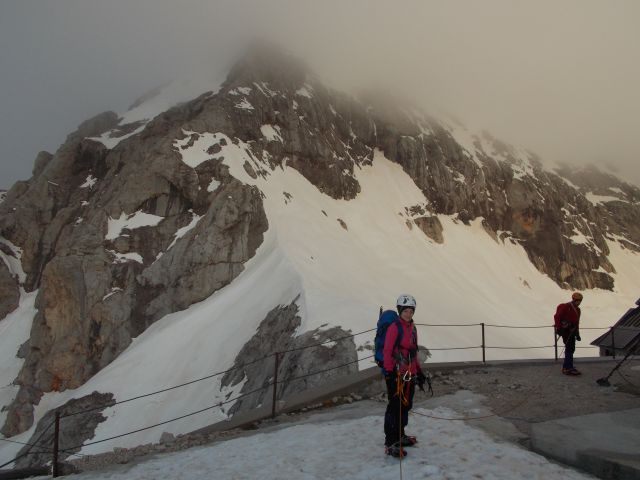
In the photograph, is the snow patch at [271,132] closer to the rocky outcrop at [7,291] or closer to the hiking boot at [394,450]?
the rocky outcrop at [7,291]

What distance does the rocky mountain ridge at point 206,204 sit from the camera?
1380 inches

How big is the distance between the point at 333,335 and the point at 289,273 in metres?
9.13

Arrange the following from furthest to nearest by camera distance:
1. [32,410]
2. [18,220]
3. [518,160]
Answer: [518,160] < [18,220] < [32,410]

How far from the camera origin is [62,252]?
39.0 m

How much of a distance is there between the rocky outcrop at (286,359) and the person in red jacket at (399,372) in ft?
26.8

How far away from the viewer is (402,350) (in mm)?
6785

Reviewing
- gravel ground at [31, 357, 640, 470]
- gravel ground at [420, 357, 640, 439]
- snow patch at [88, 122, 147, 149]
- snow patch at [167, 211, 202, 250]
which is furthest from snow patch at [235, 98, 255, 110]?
gravel ground at [31, 357, 640, 470]

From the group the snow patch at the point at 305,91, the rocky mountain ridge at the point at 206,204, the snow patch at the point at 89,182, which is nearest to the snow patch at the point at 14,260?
the rocky mountain ridge at the point at 206,204

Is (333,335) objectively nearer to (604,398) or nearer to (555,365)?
(555,365)

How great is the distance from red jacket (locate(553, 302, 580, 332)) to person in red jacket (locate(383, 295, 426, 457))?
7206mm

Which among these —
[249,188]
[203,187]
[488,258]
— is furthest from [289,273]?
[488,258]

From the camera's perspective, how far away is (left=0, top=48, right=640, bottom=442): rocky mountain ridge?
3506cm

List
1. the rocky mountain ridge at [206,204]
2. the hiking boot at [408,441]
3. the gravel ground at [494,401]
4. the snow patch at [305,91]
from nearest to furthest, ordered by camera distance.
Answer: the hiking boot at [408,441], the gravel ground at [494,401], the rocky mountain ridge at [206,204], the snow patch at [305,91]

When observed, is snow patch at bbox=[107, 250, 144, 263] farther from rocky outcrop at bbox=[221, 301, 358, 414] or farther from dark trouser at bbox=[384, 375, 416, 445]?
dark trouser at bbox=[384, 375, 416, 445]
